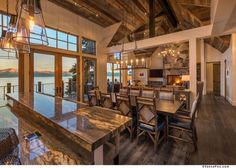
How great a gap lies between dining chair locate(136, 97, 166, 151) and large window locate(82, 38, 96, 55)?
4.38 meters

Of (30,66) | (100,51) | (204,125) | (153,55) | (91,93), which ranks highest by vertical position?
(153,55)

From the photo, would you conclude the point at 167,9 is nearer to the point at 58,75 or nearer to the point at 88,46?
the point at 88,46

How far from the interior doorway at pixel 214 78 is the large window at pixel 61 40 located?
971cm

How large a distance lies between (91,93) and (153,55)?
9.22 meters

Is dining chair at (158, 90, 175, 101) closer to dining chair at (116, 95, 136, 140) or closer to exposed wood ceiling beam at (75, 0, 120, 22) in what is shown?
dining chair at (116, 95, 136, 140)

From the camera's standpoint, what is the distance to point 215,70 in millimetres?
10172

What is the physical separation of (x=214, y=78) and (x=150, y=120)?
9.98m

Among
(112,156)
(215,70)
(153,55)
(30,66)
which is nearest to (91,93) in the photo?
(30,66)

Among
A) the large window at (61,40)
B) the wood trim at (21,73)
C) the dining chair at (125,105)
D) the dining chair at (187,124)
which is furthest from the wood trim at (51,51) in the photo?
the dining chair at (187,124)

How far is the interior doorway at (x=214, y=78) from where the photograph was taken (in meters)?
9.75

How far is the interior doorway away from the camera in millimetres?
9751

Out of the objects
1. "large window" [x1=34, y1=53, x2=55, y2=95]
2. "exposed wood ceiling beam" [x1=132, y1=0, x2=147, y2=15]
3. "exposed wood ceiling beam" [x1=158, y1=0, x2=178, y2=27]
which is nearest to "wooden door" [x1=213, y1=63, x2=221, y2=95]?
"exposed wood ceiling beam" [x1=158, y1=0, x2=178, y2=27]

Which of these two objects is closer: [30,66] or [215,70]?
[30,66]

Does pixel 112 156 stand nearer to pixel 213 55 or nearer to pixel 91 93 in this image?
pixel 91 93
